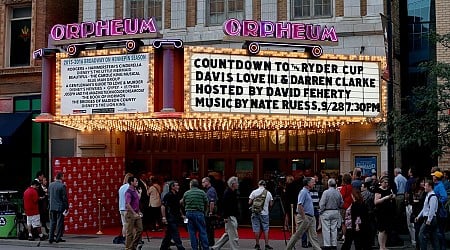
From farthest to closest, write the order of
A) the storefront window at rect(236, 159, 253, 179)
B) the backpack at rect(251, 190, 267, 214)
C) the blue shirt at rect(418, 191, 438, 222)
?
the storefront window at rect(236, 159, 253, 179) → the backpack at rect(251, 190, 267, 214) → the blue shirt at rect(418, 191, 438, 222)

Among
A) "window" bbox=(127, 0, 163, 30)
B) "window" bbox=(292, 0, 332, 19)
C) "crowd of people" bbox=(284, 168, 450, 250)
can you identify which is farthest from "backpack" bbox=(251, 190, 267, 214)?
"window" bbox=(127, 0, 163, 30)

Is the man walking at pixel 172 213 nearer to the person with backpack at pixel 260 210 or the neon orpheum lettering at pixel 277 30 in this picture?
the person with backpack at pixel 260 210

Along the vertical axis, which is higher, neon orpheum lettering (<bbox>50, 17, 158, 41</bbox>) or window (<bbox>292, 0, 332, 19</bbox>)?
window (<bbox>292, 0, 332, 19</bbox>)

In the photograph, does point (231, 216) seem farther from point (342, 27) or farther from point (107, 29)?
point (342, 27)

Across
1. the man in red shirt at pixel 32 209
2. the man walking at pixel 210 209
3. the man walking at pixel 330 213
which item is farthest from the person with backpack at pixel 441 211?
the man in red shirt at pixel 32 209

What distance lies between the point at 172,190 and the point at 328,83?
21.2ft

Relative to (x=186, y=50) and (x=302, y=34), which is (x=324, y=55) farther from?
(x=186, y=50)

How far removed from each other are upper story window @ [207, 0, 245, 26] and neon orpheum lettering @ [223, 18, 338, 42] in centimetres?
440

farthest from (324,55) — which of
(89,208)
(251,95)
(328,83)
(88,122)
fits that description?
(89,208)

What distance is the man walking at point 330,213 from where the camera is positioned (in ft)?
57.4

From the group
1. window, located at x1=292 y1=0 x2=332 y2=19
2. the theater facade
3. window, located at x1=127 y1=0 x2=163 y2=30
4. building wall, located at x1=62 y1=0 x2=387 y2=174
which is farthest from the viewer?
window, located at x1=127 y1=0 x2=163 y2=30

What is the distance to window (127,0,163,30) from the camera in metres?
26.5

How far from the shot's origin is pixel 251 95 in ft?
69.7

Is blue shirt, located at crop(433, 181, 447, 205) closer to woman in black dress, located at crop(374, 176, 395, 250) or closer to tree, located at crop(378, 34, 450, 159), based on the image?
tree, located at crop(378, 34, 450, 159)
